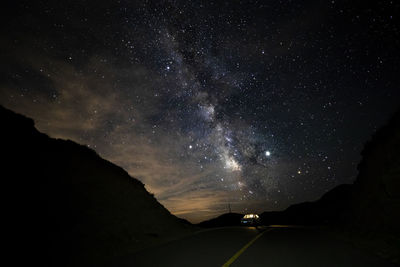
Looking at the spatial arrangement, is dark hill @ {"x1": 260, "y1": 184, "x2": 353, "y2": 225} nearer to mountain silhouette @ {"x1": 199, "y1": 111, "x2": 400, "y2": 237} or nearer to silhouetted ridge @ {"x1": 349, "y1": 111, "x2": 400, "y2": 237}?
mountain silhouette @ {"x1": 199, "y1": 111, "x2": 400, "y2": 237}

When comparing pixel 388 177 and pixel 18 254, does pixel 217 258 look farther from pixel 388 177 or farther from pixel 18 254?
pixel 388 177

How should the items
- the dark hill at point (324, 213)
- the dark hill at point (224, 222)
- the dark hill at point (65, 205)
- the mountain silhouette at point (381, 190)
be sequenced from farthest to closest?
the dark hill at point (224, 222)
the dark hill at point (324, 213)
the mountain silhouette at point (381, 190)
the dark hill at point (65, 205)

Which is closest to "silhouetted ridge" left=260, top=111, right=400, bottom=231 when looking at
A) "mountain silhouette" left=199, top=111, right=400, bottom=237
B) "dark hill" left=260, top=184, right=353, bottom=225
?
"mountain silhouette" left=199, top=111, right=400, bottom=237

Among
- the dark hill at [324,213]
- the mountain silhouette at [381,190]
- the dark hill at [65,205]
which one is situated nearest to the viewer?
the dark hill at [65,205]

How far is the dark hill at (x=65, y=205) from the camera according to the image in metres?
10.4

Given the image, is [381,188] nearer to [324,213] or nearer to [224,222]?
[324,213]

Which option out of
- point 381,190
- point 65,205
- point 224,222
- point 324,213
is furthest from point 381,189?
point 224,222

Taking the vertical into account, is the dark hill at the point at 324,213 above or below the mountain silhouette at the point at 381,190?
above

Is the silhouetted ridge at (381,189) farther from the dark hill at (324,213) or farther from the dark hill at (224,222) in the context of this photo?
the dark hill at (224,222)

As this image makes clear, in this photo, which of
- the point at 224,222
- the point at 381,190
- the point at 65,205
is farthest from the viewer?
the point at 224,222

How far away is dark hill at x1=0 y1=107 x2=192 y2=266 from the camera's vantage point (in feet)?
34.1

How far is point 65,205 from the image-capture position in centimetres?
1419

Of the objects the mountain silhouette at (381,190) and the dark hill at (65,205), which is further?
the mountain silhouette at (381,190)

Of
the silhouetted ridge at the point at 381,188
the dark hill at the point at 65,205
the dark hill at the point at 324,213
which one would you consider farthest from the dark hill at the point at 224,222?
the silhouetted ridge at the point at 381,188
